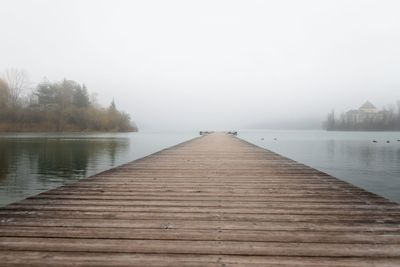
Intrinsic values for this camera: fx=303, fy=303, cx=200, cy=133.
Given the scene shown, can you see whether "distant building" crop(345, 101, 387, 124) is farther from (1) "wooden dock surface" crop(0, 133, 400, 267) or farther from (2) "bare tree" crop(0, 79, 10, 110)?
(1) "wooden dock surface" crop(0, 133, 400, 267)

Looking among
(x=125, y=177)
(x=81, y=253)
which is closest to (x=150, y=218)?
(x=81, y=253)

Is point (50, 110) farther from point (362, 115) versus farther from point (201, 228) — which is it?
point (362, 115)

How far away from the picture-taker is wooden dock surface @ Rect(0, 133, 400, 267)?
2.79m

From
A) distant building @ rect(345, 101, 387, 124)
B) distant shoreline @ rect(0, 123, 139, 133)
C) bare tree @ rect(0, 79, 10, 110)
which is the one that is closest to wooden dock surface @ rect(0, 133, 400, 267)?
bare tree @ rect(0, 79, 10, 110)

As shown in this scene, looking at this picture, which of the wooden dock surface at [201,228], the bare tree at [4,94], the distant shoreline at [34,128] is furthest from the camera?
the distant shoreline at [34,128]

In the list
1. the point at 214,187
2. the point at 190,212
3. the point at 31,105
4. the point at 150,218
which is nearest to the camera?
the point at 150,218

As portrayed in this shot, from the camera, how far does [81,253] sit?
9.37ft

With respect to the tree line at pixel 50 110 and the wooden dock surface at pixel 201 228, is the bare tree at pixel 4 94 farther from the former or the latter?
the wooden dock surface at pixel 201 228

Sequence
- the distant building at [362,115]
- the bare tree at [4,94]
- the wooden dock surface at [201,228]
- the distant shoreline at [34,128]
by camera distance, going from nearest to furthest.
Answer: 1. the wooden dock surface at [201,228]
2. the bare tree at [4,94]
3. the distant shoreline at [34,128]
4. the distant building at [362,115]

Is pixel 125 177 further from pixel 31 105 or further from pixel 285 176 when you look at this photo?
pixel 31 105

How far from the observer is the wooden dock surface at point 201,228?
110 inches

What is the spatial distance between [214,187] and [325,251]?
11.5ft

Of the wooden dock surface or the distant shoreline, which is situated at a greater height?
the distant shoreline

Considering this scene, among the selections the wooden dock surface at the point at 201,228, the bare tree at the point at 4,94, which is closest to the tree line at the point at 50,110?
the bare tree at the point at 4,94
